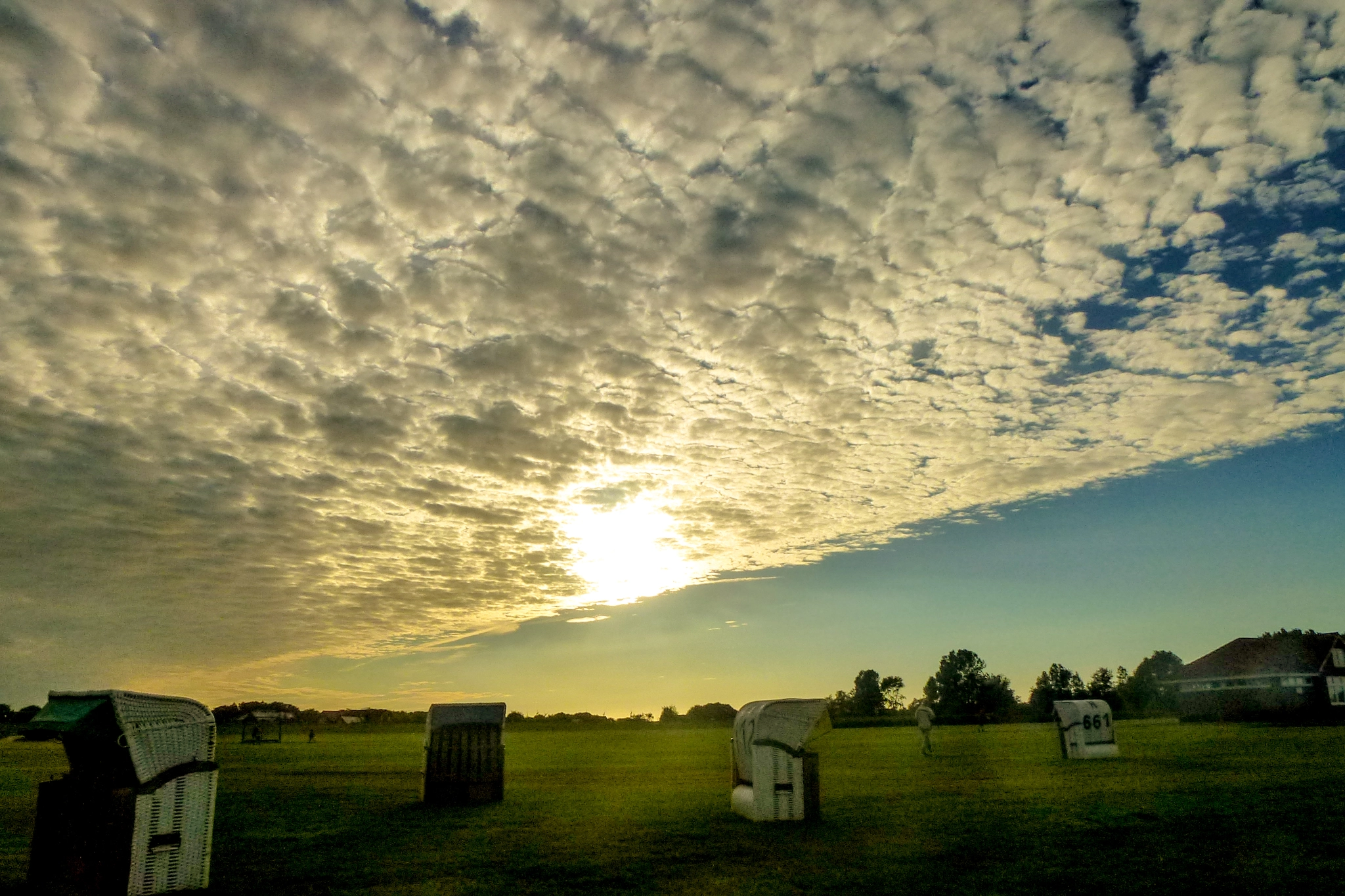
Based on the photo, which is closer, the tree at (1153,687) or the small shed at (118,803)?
the small shed at (118,803)

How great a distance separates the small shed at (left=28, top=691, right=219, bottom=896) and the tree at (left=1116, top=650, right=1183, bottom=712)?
111414 millimetres

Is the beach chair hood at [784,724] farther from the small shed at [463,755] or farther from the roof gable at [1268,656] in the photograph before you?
the roof gable at [1268,656]

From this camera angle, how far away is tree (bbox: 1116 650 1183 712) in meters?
122

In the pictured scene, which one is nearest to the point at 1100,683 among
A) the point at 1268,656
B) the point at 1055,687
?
the point at 1055,687

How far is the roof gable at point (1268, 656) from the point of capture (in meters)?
79.1

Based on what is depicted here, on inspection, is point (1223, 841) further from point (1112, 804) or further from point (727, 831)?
point (727, 831)

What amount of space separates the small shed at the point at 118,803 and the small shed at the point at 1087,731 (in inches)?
1257

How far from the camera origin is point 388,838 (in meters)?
16.0

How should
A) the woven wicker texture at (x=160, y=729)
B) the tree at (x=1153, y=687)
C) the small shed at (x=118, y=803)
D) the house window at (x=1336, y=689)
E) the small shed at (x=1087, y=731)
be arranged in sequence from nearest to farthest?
the small shed at (x=118, y=803) < the woven wicker texture at (x=160, y=729) < the small shed at (x=1087, y=731) < the house window at (x=1336, y=689) < the tree at (x=1153, y=687)

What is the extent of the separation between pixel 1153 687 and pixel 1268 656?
70788 mm

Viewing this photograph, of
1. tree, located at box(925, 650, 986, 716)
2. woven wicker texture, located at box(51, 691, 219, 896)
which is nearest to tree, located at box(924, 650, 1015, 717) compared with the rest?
tree, located at box(925, 650, 986, 716)

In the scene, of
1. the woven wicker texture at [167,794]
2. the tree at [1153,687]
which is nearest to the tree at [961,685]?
the tree at [1153,687]

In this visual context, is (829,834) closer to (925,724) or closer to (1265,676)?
(925,724)

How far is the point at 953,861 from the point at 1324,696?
8855 cm
